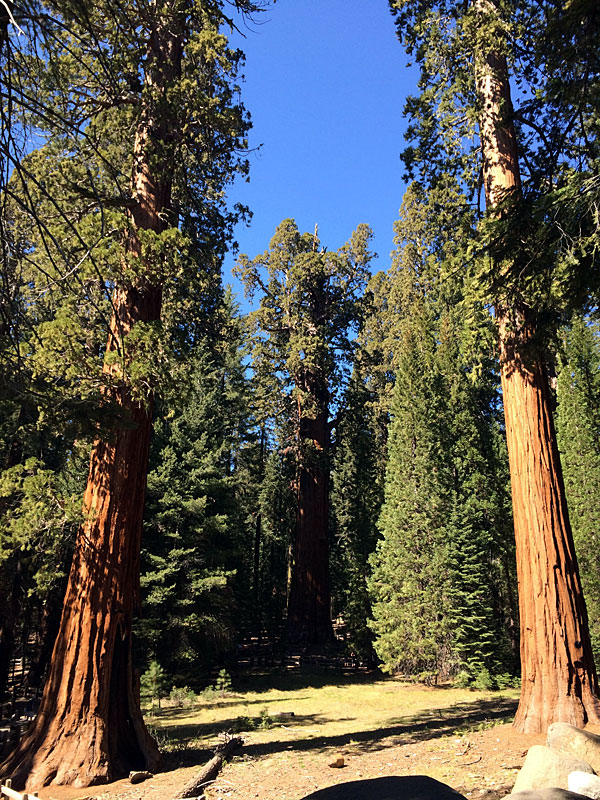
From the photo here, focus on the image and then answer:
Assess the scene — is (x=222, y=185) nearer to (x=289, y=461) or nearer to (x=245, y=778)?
(x=245, y=778)

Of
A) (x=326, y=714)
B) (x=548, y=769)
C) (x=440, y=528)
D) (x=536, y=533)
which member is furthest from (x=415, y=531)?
(x=548, y=769)

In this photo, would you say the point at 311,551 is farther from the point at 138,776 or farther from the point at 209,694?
the point at 138,776

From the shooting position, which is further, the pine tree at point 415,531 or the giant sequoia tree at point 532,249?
the pine tree at point 415,531

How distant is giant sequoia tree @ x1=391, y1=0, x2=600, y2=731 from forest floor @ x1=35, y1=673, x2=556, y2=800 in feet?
3.28

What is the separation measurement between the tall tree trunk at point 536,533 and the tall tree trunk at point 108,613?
4393mm

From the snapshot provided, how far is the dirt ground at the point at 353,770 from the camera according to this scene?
16.0 ft

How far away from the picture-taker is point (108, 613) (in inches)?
242

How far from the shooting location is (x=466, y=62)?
8609 millimetres

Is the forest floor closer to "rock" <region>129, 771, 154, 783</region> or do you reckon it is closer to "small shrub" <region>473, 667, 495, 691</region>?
"rock" <region>129, 771, 154, 783</region>

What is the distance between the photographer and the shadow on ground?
272 inches

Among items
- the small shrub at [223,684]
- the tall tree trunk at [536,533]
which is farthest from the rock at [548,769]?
the small shrub at [223,684]

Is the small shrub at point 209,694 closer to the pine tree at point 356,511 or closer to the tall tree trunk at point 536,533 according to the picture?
the pine tree at point 356,511

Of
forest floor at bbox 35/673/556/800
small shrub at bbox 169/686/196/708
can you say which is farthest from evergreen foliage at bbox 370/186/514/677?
small shrub at bbox 169/686/196/708

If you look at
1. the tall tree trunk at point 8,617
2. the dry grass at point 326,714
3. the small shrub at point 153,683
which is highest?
the tall tree trunk at point 8,617
